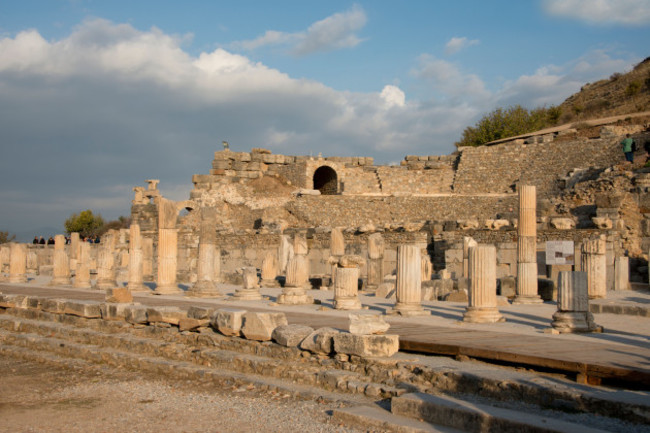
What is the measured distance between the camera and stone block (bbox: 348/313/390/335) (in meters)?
8.30

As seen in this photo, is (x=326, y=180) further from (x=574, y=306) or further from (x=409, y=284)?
(x=574, y=306)

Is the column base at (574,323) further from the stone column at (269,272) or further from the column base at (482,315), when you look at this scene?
the stone column at (269,272)

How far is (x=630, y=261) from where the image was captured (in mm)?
20453

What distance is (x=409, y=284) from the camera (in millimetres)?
12016

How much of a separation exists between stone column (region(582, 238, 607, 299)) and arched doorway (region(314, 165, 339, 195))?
25.2m

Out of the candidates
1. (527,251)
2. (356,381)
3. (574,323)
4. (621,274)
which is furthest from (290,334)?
(621,274)

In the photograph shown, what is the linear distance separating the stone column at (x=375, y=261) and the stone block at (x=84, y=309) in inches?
300

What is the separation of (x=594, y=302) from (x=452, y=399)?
7.46 meters

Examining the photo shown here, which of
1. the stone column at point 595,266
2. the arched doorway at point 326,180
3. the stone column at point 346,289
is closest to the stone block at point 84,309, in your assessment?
the stone column at point 346,289

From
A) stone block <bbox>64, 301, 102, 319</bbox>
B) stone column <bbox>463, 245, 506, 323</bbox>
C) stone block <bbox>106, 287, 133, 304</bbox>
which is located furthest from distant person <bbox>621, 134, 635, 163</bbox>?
stone block <bbox>64, 301, 102, 319</bbox>

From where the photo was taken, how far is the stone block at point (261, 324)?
367 inches

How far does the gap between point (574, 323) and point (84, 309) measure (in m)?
9.30

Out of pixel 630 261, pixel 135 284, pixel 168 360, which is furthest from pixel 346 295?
pixel 630 261

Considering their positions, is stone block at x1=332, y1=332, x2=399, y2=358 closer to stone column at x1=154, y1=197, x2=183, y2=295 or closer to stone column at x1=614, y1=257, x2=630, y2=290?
stone column at x1=154, y1=197, x2=183, y2=295
